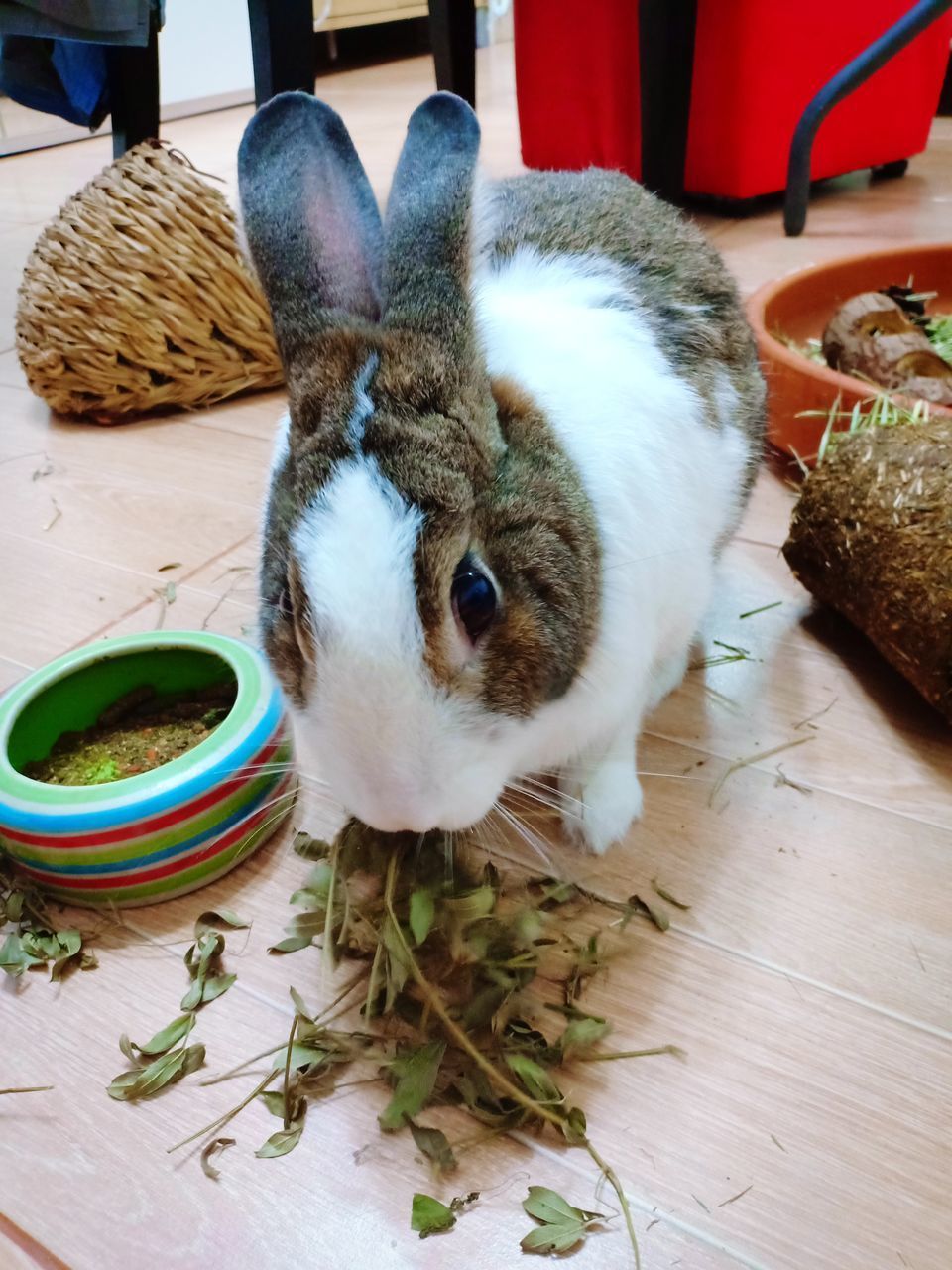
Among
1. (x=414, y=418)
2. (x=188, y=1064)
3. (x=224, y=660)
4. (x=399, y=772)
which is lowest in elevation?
(x=188, y=1064)

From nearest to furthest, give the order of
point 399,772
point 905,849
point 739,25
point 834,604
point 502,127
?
1. point 399,772
2. point 905,849
3. point 834,604
4. point 739,25
5. point 502,127

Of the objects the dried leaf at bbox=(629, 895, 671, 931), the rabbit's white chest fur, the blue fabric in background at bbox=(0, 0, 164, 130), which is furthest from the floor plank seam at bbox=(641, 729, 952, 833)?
the blue fabric in background at bbox=(0, 0, 164, 130)

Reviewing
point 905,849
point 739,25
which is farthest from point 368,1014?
point 739,25

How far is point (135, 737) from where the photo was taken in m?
1.29

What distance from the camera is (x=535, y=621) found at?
880mm

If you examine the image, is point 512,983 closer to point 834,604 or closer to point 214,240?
point 834,604

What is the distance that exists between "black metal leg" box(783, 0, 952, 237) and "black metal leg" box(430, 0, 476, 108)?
1043 mm

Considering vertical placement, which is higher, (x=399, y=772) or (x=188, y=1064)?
(x=399, y=772)

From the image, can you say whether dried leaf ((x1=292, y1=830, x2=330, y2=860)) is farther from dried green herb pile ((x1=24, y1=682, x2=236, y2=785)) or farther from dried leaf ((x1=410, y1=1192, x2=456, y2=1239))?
dried leaf ((x1=410, y1=1192, x2=456, y2=1239))

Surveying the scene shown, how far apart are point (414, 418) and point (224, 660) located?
562mm

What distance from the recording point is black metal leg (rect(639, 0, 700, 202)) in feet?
Answer: 8.93

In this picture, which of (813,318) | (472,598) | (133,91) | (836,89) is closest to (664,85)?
(836,89)

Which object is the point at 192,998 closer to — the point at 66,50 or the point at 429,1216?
the point at 429,1216

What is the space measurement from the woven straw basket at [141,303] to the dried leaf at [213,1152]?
1708mm
